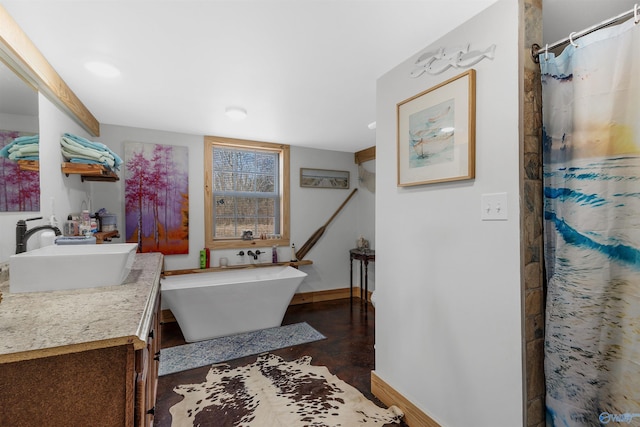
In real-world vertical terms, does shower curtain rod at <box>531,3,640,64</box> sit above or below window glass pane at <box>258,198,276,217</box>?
above

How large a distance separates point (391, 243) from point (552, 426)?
1.14 metres

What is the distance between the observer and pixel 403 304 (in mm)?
1908

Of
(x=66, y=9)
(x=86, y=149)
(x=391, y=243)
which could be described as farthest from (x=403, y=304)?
(x=86, y=149)

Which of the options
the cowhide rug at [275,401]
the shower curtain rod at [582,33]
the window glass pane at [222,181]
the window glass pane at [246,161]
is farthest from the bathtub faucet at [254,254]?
the shower curtain rod at [582,33]

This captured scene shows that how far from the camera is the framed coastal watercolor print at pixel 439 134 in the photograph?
1.48 metres

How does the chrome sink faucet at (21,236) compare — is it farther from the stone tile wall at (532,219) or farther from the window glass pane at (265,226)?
the window glass pane at (265,226)

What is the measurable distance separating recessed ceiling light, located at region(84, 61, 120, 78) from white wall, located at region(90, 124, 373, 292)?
1468mm

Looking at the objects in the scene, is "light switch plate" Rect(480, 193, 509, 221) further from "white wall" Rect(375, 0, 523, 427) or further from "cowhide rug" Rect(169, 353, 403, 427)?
"cowhide rug" Rect(169, 353, 403, 427)

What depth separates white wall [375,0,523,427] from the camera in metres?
1.32

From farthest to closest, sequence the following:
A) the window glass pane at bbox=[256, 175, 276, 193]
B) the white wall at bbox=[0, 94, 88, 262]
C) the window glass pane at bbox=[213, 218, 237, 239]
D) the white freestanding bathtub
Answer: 1. the window glass pane at bbox=[256, 175, 276, 193]
2. the window glass pane at bbox=[213, 218, 237, 239]
3. the white freestanding bathtub
4. the white wall at bbox=[0, 94, 88, 262]

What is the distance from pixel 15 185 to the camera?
160cm

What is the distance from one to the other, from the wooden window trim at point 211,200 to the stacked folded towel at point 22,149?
1.97 meters

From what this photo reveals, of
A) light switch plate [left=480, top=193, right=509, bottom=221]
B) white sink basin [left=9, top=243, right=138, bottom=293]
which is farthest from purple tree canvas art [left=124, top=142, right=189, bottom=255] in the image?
light switch plate [left=480, top=193, right=509, bottom=221]

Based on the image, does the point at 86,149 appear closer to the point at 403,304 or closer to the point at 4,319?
the point at 4,319
